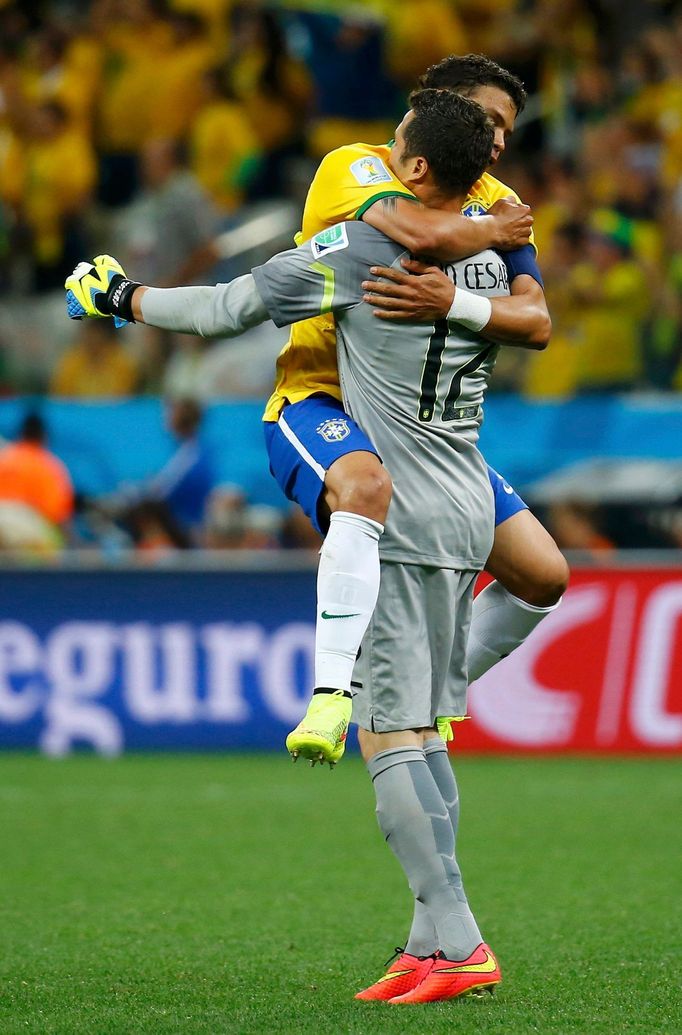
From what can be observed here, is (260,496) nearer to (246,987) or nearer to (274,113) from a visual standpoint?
(274,113)

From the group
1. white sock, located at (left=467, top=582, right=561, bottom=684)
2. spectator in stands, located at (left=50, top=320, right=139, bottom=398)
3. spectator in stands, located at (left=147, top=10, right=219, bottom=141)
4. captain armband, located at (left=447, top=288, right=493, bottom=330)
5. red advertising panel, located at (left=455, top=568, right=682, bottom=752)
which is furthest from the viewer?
spectator in stands, located at (left=147, top=10, right=219, bottom=141)

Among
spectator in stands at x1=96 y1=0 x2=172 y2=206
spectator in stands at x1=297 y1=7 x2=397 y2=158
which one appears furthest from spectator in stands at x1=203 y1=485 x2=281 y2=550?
spectator in stands at x1=96 y1=0 x2=172 y2=206

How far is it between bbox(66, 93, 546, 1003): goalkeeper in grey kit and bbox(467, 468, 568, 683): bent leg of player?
0.19 m

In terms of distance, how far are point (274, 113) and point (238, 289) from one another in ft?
32.5

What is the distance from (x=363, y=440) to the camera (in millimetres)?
4348

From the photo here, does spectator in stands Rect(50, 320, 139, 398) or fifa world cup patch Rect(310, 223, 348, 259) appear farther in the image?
spectator in stands Rect(50, 320, 139, 398)

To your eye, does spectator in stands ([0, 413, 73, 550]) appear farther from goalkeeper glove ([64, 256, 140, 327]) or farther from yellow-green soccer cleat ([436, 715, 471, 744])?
yellow-green soccer cleat ([436, 715, 471, 744])

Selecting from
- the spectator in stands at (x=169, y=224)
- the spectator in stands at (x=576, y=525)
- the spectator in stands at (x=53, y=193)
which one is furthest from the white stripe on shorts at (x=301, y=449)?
the spectator in stands at (x=53, y=193)

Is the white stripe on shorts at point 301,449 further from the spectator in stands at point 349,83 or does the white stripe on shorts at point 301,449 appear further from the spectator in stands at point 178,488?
the spectator in stands at point 349,83

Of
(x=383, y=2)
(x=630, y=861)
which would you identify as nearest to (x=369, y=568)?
(x=630, y=861)

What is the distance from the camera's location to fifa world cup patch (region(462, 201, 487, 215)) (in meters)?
4.40

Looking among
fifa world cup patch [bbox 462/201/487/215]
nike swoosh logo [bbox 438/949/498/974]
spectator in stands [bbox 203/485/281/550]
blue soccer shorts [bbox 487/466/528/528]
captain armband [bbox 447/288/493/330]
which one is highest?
fifa world cup patch [bbox 462/201/487/215]

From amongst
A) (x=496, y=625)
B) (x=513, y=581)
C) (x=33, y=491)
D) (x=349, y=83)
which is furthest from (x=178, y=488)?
(x=513, y=581)

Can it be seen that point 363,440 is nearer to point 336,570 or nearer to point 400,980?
point 336,570
